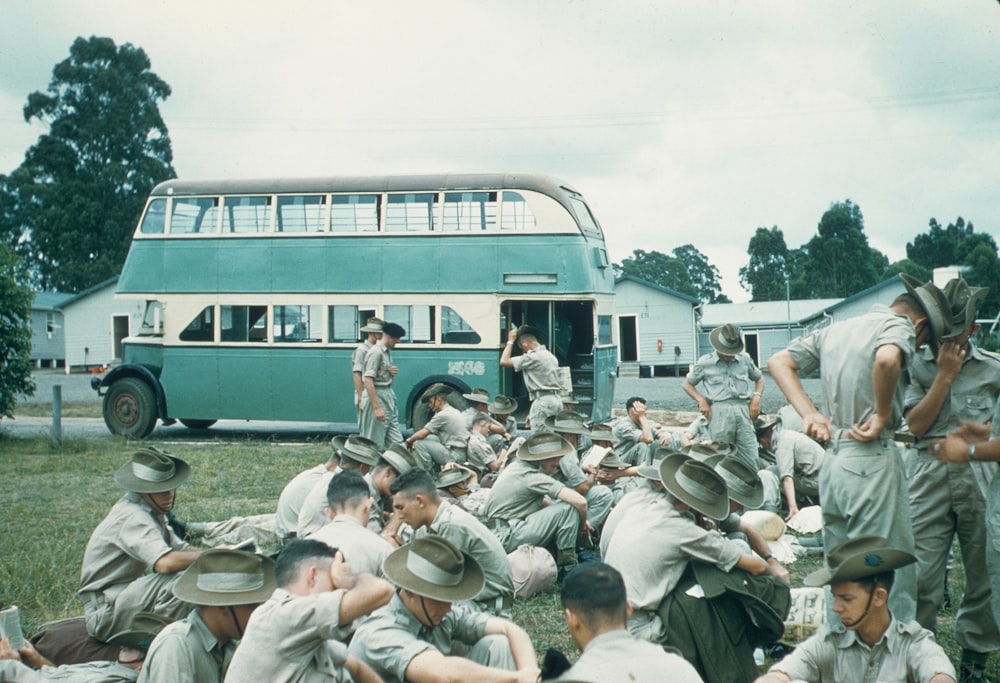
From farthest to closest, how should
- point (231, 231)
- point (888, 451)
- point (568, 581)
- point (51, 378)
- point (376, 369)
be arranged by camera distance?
point (51, 378)
point (231, 231)
point (376, 369)
point (888, 451)
point (568, 581)

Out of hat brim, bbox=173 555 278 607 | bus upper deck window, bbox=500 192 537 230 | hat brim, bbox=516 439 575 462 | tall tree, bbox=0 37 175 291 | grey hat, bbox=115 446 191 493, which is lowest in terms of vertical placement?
hat brim, bbox=173 555 278 607

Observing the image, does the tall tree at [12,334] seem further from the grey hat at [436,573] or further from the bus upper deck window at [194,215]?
the grey hat at [436,573]

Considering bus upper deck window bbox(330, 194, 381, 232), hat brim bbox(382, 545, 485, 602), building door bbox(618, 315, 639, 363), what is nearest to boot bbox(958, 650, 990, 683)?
hat brim bbox(382, 545, 485, 602)

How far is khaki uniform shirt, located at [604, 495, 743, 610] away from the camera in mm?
4676

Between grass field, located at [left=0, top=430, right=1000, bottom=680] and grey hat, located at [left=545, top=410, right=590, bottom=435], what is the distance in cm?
238

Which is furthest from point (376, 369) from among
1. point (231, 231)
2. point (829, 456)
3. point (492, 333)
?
point (829, 456)

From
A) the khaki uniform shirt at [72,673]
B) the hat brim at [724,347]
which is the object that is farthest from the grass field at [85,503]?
the hat brim at [724,347]

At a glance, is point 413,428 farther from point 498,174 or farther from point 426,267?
point 498,174

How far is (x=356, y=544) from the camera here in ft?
16.1

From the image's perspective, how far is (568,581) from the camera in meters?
3.32

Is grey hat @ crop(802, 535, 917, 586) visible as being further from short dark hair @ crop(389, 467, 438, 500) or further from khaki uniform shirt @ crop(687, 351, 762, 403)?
khaki uniform shirt @ crop(687, 351, 762, 403)

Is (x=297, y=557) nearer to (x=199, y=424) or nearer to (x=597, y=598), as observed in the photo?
(x=597, y=598)

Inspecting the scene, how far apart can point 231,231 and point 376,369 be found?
602cm

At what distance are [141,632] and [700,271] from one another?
2637 inches
